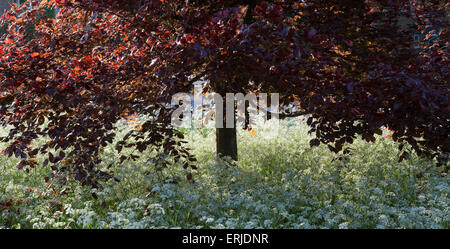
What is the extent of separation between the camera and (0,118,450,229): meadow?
423cm

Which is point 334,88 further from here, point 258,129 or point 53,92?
point 258,129

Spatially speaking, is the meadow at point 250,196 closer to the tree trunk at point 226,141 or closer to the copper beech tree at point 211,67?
the tree trunk at point 226,141

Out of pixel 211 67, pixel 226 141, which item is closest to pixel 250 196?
pixel 211 67

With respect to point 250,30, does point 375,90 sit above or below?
below

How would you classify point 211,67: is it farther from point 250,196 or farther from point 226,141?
point 226,141

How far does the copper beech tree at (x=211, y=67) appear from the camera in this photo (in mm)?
3646

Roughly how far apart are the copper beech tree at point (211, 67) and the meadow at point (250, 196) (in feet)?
1.76

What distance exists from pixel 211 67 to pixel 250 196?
159 centimetres

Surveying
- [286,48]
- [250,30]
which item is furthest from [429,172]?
[250,30]

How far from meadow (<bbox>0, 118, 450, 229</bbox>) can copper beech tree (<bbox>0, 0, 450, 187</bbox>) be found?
0.54 meters

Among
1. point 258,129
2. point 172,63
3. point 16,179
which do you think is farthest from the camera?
point 258,129

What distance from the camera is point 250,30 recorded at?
337 cm

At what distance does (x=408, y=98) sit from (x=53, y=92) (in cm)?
314
